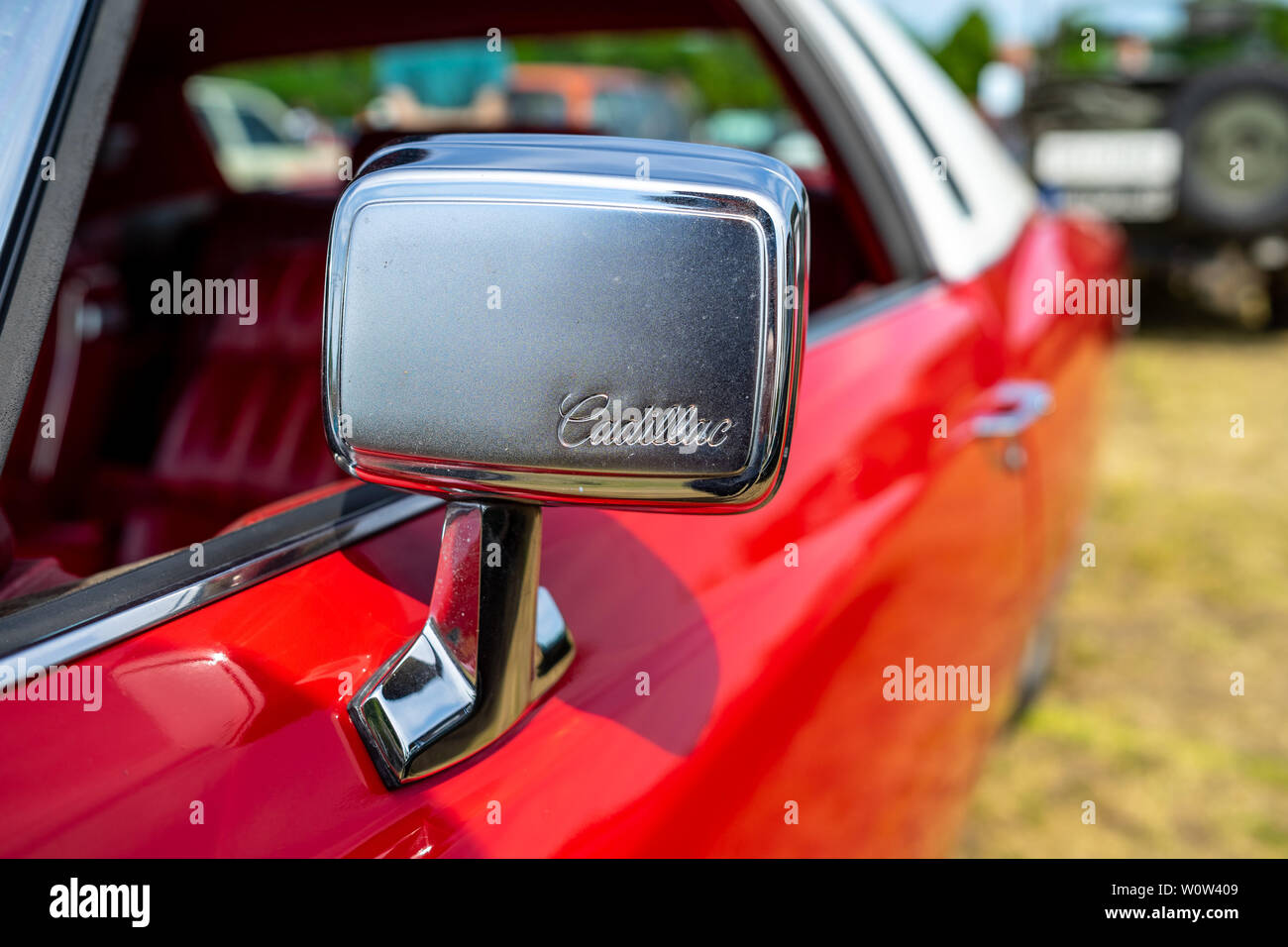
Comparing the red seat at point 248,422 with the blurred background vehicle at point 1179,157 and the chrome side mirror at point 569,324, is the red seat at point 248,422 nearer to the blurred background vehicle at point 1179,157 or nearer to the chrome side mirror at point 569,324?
the chrome side mirror at point 569,324

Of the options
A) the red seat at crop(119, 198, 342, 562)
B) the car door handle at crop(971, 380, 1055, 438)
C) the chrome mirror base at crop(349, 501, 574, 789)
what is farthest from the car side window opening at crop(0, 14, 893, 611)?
the chrome mirror base at crop(349, 501, 574, 789)

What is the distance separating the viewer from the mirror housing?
0.64m

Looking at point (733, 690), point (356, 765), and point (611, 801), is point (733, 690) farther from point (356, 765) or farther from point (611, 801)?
point (356, 765)

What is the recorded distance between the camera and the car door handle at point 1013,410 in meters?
1.67

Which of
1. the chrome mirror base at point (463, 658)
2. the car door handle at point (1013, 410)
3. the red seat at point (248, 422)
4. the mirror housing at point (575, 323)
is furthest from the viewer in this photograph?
the red seat at point (248, 422)

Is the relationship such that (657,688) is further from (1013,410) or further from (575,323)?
(1013,410)

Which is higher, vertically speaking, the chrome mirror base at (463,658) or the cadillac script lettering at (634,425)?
the cadillac script lettering at (634,425)

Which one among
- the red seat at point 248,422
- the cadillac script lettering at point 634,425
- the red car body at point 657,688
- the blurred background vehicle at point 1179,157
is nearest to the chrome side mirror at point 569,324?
the cadillac script lettering at point 634,425

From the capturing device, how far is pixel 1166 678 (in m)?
2.99

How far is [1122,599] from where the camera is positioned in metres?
3.50

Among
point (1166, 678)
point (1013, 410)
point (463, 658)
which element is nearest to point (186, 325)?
point (1013, 410)

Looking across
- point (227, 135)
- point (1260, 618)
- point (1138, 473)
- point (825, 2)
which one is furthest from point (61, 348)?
point (227, 135)

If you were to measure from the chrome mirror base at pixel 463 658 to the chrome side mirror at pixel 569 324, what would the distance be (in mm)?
73

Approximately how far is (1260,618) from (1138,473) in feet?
4.71
